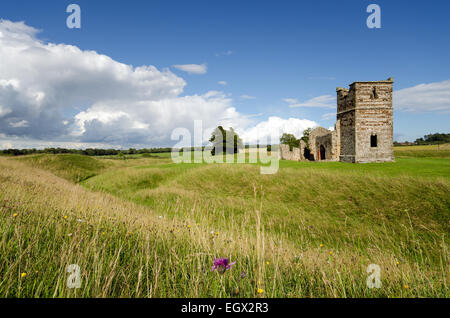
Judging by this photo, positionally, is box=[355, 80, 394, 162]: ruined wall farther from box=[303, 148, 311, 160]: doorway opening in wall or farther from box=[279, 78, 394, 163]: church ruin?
box=[303, 148, 311, 160]: doorway opening in wall

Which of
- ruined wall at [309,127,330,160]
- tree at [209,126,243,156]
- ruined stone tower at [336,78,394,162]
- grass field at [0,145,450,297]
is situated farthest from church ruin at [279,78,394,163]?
tree at [209,126,243,156]

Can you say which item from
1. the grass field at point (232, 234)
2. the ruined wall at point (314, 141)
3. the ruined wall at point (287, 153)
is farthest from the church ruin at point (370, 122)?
the ruined wall at point (287, 153)

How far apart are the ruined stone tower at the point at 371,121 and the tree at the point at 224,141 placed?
141 feet

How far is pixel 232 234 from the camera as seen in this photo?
173 inches

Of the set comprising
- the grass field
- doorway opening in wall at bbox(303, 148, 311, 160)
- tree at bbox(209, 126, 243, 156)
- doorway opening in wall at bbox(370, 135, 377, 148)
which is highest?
tree at bbox(209, 126, 243, 156)

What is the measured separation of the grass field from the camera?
2689 mm

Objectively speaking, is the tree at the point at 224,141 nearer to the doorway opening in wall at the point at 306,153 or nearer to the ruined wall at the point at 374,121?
the doorway opening in wall at the point at 306,153

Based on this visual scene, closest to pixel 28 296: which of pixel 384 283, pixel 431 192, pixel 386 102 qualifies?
pixel 384 283

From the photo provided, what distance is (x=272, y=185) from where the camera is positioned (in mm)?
17531

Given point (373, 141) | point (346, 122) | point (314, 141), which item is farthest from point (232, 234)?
point (314, 141)

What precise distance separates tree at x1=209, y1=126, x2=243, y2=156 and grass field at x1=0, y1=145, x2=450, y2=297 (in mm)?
40251

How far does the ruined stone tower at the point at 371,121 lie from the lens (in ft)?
80.2
